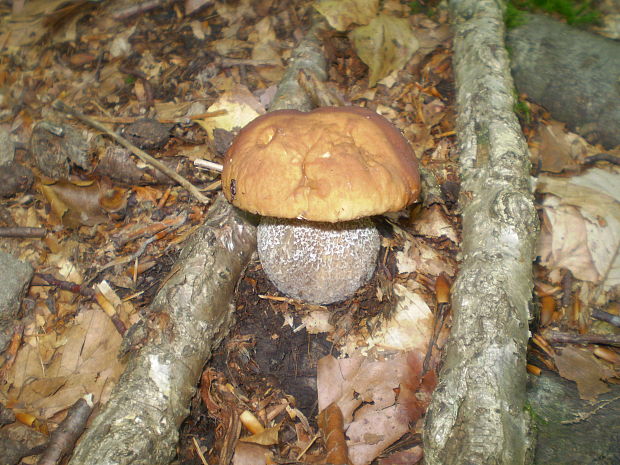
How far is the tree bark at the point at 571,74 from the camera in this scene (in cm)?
330

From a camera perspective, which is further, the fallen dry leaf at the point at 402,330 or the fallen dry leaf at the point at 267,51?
the fallen dry leaf at the point at 267,51

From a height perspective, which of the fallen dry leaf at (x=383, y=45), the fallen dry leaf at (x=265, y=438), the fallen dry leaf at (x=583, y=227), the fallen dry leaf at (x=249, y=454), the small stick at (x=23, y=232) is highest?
the fallen dry leaf at (x=383, y=45)

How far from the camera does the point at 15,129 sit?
3.63 metres

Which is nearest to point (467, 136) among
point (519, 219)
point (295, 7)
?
point (519, 219)

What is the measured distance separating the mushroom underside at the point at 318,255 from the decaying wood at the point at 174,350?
22 cm

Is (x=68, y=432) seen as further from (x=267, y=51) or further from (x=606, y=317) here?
(x=267, y=51)

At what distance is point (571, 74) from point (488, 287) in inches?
96.7

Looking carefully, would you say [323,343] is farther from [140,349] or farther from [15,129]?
[15,129]

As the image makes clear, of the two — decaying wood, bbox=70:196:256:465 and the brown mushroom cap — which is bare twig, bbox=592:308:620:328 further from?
decaying wood, bbox=70:196:256:465

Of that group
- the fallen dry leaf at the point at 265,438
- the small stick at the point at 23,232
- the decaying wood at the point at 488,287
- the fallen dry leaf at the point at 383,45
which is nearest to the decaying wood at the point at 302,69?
the fallen dry leaf at the point at 383,45

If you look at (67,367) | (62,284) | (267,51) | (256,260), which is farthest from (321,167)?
(267,51)

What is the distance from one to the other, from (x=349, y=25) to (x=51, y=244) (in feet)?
9.68

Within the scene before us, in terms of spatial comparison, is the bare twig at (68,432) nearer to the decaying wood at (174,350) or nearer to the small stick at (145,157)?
the decaying wood at (174,350)

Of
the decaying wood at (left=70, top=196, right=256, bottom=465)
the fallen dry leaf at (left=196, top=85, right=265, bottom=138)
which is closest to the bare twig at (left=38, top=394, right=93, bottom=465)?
the decaying wood at (left=70, top=196, right=256, bottom=465)
